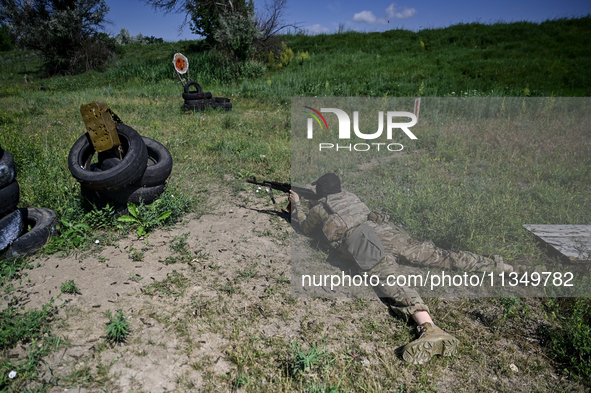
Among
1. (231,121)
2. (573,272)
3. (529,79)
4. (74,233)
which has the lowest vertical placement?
(573,272)

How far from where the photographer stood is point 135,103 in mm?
12844

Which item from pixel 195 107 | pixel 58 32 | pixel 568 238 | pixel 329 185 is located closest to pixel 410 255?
pixel 329 185

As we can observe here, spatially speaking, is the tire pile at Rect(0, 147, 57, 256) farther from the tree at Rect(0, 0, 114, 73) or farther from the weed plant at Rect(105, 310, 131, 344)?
the tree at Rect(0, 0, 114, 73)

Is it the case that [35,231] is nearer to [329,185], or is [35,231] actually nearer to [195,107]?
[329,185]

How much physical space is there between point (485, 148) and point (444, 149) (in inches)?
44.7

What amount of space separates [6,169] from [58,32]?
25.5 metres

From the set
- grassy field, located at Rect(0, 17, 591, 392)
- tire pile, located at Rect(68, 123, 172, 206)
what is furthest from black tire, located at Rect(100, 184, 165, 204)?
grassy field, located at Rect(0, 17, 591, 392)

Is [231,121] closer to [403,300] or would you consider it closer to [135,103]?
[135,103]

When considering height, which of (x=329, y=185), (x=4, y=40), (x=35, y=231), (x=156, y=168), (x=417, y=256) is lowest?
(x=417, y=256)

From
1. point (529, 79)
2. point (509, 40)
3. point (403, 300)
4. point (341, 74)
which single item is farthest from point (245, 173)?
point (509, 40)

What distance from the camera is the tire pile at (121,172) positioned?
14.7ft

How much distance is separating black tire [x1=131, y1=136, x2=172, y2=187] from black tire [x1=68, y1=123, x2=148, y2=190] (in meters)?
0.26

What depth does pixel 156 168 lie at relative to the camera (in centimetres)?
516

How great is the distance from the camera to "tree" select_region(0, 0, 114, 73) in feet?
75.4
